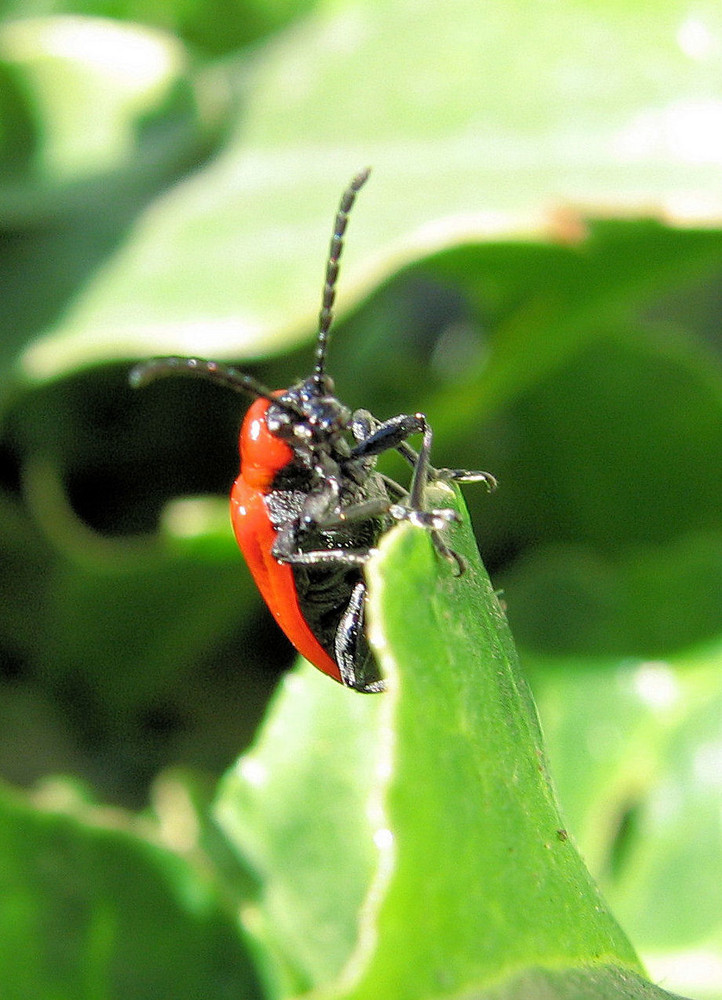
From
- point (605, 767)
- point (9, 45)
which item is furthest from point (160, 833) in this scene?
point (9, 45)

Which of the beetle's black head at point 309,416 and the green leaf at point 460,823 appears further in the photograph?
the beetle's black head at point 309,416

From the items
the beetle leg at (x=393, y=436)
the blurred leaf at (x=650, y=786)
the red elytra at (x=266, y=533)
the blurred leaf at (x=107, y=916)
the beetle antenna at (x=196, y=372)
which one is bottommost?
the blurred leaf at (x=650, y=786)

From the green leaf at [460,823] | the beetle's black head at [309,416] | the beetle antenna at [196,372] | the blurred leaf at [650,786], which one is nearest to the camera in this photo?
the green leaf at [460,823]

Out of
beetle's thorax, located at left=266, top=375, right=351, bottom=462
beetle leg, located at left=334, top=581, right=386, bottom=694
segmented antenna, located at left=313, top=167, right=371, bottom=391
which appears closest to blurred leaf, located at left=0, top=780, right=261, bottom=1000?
beetle leg, located at left=334, top=581, right=386, bottom=694

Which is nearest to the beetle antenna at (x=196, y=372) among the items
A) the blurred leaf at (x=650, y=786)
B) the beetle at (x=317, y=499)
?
the beetle at (x=317, y=499)

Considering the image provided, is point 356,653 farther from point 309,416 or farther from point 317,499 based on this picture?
point 309,416

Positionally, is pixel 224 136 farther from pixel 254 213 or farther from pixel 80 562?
pixel 80 562

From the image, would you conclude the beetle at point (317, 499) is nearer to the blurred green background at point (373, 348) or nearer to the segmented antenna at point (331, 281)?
the segmented antenna at point (331, 281)

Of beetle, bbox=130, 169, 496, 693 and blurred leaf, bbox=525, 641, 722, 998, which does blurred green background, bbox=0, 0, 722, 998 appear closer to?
blurred leaf, bbox=525, 641, 722, 998
